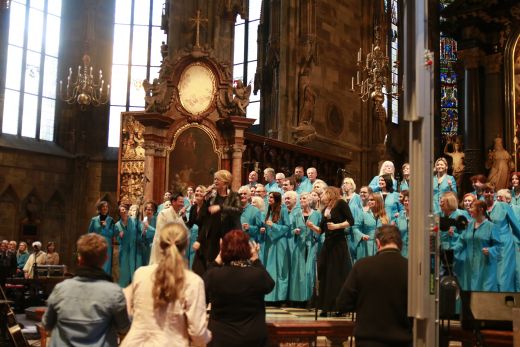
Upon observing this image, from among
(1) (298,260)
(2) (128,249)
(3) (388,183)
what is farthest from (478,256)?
(2) (128,249)

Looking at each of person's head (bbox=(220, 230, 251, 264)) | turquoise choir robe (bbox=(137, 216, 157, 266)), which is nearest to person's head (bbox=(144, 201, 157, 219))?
turquoise choir robe (bbox=(137, 216, 157, 266))

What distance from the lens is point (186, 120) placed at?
16.6 meters

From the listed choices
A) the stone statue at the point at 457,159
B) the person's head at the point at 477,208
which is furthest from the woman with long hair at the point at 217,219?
the stone statue at the point at 457,159

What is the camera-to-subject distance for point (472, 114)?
20812 mm

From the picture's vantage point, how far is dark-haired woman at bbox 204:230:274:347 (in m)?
5.79

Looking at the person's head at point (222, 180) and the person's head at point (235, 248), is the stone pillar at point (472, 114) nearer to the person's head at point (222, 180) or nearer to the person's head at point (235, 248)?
the person's head at point (222, 180)

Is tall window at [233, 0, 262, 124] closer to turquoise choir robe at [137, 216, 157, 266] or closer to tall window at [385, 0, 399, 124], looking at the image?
tall window at [385, 0, 399, 124]

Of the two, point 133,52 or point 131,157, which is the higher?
point 133,52

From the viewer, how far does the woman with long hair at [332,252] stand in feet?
31.6

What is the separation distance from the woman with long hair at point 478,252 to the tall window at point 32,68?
19201 mm

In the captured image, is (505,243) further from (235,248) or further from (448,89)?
(448,89)

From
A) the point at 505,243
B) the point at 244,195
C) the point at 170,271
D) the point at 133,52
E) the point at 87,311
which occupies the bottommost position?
the point at 87,311

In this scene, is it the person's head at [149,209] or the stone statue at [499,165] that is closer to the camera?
the person's head at [149,209]

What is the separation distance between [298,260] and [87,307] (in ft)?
22.0
